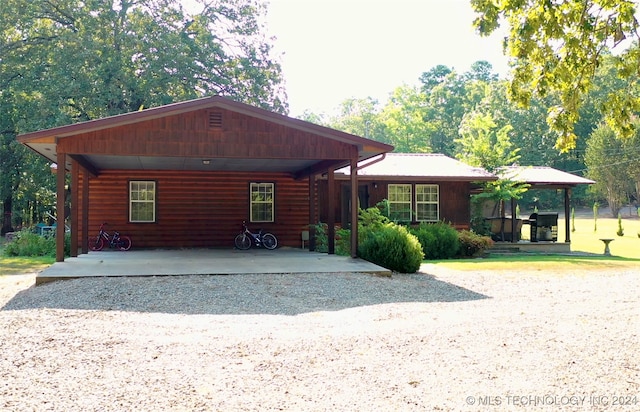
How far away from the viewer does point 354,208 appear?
1374cm

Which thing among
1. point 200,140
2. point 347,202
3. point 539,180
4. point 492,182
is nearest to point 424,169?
point 492,182

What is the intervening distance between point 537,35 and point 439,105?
2418 inches

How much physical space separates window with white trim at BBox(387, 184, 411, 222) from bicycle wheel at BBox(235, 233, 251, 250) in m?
4.97

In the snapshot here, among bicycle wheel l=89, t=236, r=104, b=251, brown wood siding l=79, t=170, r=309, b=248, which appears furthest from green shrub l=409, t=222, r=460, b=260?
bicycle wheel l=89, t=236, r=104, b=251

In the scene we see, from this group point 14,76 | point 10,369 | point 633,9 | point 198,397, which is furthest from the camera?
point 14,76

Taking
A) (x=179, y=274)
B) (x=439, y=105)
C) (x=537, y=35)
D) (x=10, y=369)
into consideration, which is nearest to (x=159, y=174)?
(x=179, y=274)

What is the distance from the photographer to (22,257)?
18797 millimetres

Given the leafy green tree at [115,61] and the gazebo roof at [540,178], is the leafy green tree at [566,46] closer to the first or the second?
the gazebo roof at [540,178]

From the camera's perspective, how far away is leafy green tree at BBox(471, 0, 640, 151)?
28.9 ft

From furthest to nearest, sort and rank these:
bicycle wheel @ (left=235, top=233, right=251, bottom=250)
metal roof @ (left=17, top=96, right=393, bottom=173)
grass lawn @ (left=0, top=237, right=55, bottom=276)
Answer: bicycle wheel @ (left=235, top=233, right=251, bottom=250) < grass lawn @ (left=0, top=237, right=55, bottom=276) < metal roof @ (left=17, top=96, right=393, bottom=173)

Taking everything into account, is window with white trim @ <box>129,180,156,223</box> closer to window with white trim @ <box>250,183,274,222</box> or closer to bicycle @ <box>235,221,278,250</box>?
bicycle @ <box>235,221,278,250</box>

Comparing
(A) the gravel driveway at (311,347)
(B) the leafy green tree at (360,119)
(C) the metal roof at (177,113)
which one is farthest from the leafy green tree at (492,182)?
(B) the leafy green tree at (360,119)

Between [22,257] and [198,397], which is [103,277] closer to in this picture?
[198,397]

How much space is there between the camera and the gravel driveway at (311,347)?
4609mm
